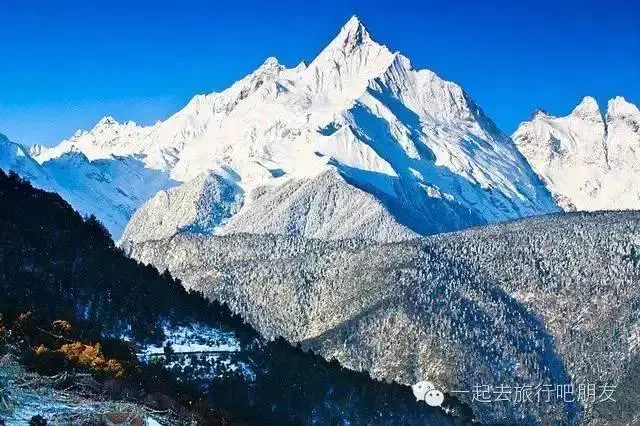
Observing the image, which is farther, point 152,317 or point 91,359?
point 152,317

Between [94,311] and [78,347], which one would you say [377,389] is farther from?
[78,347]

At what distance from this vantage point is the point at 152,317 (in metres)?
Answer: 139

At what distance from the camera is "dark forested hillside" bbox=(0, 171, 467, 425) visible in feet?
417

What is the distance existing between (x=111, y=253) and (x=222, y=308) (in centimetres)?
2098

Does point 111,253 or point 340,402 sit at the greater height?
point 111,253

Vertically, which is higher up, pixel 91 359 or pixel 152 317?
pixel 152 317

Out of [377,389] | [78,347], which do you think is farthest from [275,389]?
[78,347]

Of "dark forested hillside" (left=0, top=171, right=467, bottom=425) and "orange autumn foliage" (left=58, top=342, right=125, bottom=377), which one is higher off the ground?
"dark forested hillside" (left=0, top=171, right=467, bottom=425)

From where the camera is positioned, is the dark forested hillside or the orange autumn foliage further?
the dark forested hillside

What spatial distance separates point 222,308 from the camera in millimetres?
167250

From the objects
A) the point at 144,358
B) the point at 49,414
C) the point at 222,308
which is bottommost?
the point at 49,414

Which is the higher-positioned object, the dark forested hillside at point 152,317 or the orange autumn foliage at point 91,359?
the dark forested hillside at point 152,317

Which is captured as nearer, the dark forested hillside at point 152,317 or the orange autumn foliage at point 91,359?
the orange autumn foliage at point 91,359

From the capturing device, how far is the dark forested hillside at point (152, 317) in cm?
12706
